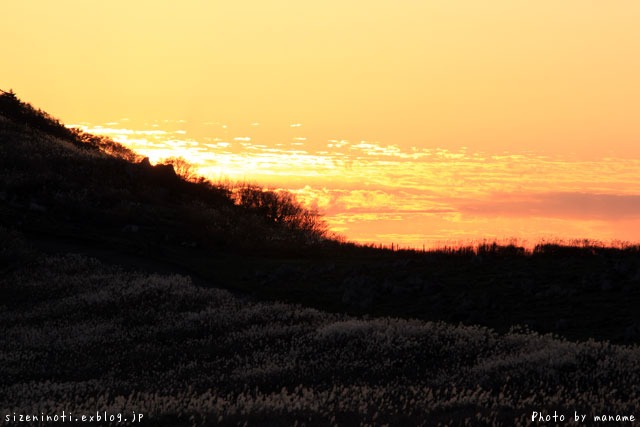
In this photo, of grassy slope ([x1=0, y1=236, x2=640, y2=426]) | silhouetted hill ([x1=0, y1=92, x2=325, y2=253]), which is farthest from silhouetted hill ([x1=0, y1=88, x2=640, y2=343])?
grassy slope ([x1=0, y1=236, x2=640, y2=426])

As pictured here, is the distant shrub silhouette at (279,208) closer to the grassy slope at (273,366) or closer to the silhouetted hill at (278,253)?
the silhouetted hill at (278,253)

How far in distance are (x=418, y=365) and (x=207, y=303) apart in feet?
52.5

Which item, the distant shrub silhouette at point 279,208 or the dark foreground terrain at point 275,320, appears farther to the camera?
the distant shrub silhouette at point 279,208

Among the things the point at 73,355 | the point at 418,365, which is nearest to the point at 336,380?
the point at 418,365

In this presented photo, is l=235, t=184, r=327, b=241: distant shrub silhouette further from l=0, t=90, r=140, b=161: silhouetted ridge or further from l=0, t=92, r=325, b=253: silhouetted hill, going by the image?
l=0, t=90, r=140, b=161: silhouetted ridge

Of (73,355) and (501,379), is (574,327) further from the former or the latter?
(73,355)

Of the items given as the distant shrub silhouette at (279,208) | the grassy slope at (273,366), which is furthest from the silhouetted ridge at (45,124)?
the grassy slope at (273,366)

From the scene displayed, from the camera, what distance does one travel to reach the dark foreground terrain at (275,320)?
1508 cm

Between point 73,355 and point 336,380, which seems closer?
point 336,380

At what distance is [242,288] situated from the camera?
1646 inches

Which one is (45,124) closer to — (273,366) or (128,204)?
(128,204)

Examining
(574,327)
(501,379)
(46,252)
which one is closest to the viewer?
(501,379)

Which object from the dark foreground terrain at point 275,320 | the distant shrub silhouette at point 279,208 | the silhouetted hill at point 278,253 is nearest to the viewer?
the dark foreground terrain at point 275,320

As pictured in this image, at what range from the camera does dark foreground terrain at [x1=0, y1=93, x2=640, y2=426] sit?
15.1 metres
